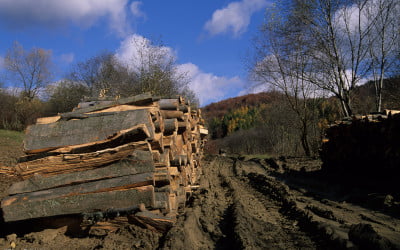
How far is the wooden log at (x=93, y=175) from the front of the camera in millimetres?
3957

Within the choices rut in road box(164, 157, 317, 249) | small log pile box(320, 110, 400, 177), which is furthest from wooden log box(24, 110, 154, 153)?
small log pile box(320, 110, 400, 177)

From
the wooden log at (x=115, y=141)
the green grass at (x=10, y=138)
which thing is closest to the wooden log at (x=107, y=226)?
the wooden log at (x=115, y=141)

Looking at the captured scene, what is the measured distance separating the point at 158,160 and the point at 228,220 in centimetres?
159

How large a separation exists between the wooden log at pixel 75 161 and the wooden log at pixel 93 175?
7 centimetres

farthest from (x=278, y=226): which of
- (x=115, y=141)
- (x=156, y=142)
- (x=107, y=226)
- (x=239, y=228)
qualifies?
(x=115, y=141)

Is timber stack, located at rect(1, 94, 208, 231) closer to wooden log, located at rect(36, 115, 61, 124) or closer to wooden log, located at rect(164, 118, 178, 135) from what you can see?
wooden log, located at rect(36, 115, 61, 124)

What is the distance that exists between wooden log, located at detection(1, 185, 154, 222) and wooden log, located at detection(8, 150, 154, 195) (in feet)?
0.42

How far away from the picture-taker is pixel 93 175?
400 centimetres

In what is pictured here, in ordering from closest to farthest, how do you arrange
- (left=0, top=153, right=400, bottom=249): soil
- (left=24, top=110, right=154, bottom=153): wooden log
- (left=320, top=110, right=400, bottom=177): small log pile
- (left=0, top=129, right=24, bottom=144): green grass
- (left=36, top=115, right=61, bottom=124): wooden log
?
(left=0, top=153, right=400, bottom=249): soil → (left=24, top=110, right=154, bottom=153): wooden log → (left=36, top=115, right=61, bottom=124): wooden log → (left=320, top=110, right=400, bottom=177): small log pile → (left=0, top=129, right=24, bottom=144): green grass

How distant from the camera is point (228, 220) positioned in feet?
16.8

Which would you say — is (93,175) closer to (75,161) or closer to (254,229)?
(75,161)

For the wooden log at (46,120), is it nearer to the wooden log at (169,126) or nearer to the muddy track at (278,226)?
the wooden log at (169,126)

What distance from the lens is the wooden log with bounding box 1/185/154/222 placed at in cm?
373

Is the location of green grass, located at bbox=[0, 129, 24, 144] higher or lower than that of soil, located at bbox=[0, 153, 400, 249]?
higher
